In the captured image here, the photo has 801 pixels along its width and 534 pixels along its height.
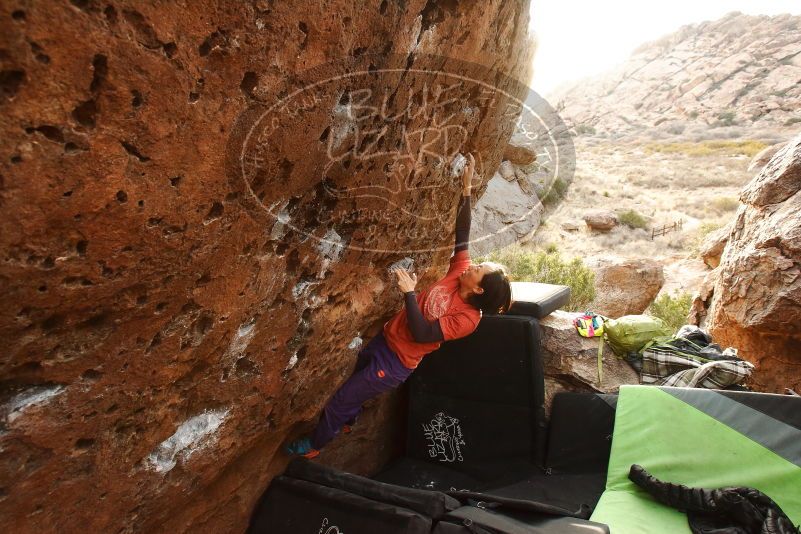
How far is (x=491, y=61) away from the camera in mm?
2471

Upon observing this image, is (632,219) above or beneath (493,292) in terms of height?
beneath

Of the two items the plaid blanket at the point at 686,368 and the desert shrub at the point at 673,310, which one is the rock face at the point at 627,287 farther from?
the plaid blanket at the point at 686,368

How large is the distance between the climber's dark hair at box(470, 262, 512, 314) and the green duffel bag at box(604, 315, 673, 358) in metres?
1.63

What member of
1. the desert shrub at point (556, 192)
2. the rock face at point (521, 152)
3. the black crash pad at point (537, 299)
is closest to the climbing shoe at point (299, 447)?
the black crash pad at point (537, 299)

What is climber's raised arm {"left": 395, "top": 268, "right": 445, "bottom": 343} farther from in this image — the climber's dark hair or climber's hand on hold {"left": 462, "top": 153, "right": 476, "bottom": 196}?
climber's hand on hold {"left": 462, "top": 153, "right": 476, "bottom": 196}

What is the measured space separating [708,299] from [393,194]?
510 centimetres

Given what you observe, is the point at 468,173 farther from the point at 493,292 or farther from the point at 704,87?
the point at 704,87

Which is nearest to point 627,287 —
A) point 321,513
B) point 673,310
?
point 673,310

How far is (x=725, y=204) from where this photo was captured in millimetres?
15086

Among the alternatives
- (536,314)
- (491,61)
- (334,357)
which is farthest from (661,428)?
(491,61)

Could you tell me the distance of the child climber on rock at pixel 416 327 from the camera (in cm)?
279

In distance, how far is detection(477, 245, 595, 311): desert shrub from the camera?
8047 millimetres

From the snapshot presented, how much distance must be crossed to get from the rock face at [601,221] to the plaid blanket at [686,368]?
1108 centimetres

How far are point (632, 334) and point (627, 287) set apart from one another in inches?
182
